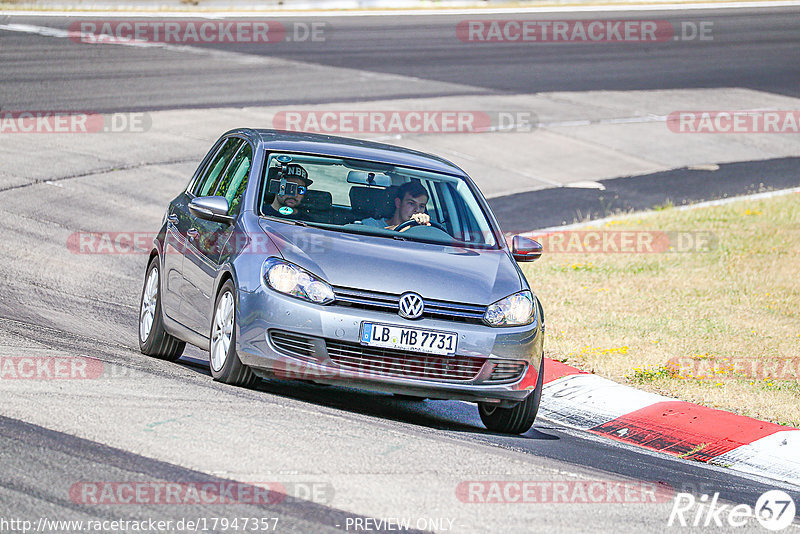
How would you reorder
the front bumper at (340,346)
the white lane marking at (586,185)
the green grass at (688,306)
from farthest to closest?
the white lane marking at (586,185) < the green grass at (688,306) < the front bumper at (340,346)

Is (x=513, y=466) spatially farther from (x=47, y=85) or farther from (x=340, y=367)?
(x=47, y=85)

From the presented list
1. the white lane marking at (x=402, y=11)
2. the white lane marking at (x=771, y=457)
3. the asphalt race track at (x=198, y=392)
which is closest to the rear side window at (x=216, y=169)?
Result: the asphalt race track at (x=198, y=392)

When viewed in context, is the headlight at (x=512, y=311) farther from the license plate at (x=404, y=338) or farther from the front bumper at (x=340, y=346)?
the license plate at (x=404, y=338)

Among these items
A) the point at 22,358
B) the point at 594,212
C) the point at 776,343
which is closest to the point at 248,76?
the point at 594,212

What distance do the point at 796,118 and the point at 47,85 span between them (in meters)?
15.0

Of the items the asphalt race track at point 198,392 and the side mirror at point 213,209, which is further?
the side mirror at point 213,209

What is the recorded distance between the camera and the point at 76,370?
23.1 ft

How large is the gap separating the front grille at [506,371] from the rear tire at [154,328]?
258 centimetres

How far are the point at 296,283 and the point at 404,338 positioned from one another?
698 mm

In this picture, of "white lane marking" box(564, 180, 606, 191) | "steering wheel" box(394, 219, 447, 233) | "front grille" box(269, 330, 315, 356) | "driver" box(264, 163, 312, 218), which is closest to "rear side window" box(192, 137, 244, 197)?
"driver" box(264, 163, 312, 218)

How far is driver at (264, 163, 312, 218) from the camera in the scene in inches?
308

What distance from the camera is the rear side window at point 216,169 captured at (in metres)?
8.76

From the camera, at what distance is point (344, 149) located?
8.47 m

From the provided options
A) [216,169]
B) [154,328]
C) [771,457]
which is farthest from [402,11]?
[771,457]
